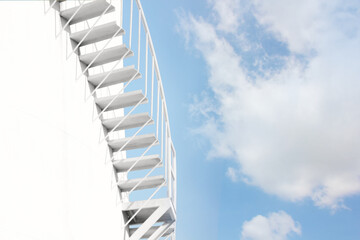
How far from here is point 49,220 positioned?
7137 millimetres

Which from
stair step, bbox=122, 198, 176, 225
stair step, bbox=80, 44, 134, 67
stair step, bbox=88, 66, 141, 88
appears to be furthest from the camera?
stair step, bbox=122, 198, 176, 225

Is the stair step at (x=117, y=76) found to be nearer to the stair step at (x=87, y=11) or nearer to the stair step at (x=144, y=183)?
the stair step at (x=87, y=11)

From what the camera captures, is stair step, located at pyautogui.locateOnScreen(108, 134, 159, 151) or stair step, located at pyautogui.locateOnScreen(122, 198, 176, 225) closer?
stair step, located at pyautogui.locateOnScreen(108, 134, 159, 151)

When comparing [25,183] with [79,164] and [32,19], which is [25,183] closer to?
[79,164]

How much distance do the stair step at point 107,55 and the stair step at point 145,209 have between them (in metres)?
3.49

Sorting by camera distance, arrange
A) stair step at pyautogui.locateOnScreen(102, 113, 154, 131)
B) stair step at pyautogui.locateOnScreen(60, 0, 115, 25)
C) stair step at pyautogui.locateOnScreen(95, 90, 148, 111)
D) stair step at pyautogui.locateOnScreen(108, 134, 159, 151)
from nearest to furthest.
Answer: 1. stair step at pyautogui.locateOnScreen(60, 0, 115, 25)
2. stair step at pyautogui.locateOnScreen(95, 90, 148, 111)
3. stair step at pyautogui.locateOnScreen(102, 113, 154, 131)
4. stair step at pyautogui.locateOnScreen(108, 134, 159, 151)

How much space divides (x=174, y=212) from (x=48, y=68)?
464cm

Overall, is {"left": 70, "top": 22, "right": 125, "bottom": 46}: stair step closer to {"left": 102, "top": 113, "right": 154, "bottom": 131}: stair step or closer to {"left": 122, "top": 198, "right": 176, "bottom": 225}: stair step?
{"left": 102, "top": 113, "right": 154, "bottom": 131}: stair step

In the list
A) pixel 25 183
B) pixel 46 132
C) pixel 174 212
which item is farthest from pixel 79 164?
pixel 174 212

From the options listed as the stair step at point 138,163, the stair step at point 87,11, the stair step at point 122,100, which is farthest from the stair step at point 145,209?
the stair step at point 87,11

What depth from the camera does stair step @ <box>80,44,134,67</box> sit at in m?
8.92

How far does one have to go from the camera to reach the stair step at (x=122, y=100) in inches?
363

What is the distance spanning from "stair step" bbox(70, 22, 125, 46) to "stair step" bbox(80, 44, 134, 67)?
0.28 metres

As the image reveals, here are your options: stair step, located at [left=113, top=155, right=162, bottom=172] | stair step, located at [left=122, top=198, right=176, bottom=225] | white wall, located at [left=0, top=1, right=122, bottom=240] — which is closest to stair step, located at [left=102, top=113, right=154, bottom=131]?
white wall, located at [left=0, top=1, right=122, bottom=240]
